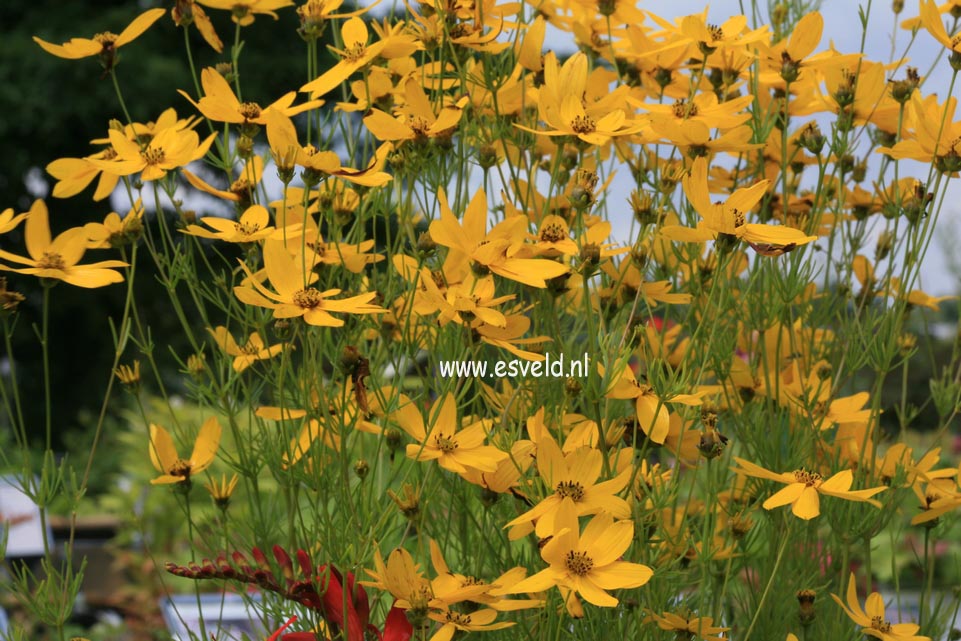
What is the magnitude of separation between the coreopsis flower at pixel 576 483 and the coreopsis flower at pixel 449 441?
3 cm

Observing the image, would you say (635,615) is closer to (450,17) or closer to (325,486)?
(325,486)

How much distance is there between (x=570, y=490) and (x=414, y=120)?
0.23 metres

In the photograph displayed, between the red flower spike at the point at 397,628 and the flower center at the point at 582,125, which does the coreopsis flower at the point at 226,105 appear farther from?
the red flower spike at the point at 397,628

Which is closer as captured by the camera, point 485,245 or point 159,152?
point 485,245

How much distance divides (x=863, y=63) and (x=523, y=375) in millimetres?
356

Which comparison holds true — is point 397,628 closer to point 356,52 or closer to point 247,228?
point 247,228

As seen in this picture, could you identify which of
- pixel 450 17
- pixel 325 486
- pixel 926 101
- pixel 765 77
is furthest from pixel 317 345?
pixel 926 101

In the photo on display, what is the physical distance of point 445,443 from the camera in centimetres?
58

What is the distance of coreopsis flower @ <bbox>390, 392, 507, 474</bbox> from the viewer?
55 cm

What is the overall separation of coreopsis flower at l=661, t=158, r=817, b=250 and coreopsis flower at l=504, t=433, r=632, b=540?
0.12 m

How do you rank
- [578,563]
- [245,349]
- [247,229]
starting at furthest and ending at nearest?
[245,349]
[247,229]
[578,563]

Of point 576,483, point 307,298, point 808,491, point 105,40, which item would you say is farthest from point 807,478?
point 105,40

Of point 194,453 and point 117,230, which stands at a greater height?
point 117,230

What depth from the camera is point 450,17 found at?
2.14 feet
